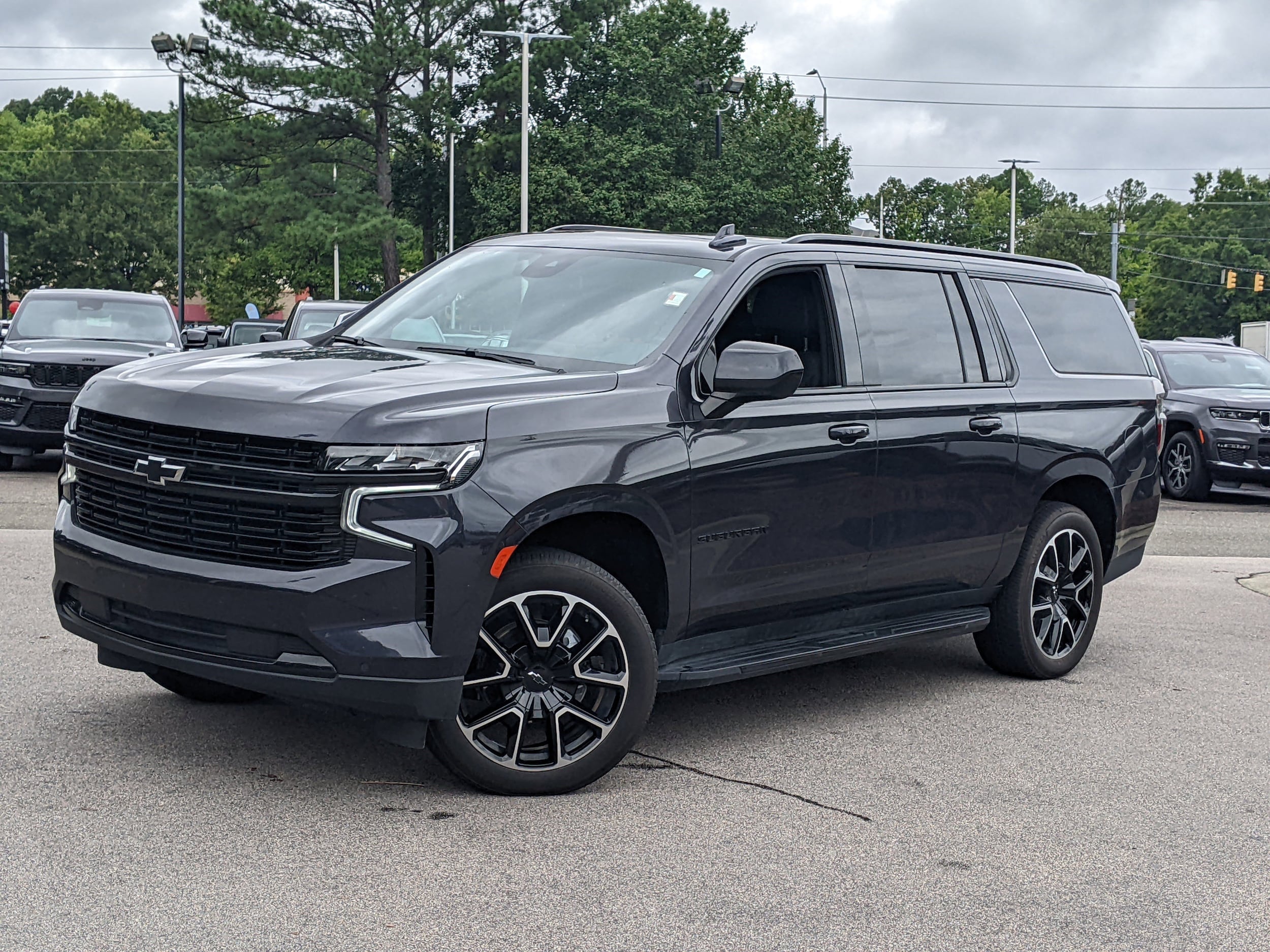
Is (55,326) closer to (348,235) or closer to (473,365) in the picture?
(473,365)

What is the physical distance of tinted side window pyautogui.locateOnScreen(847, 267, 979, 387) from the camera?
6.13 meters

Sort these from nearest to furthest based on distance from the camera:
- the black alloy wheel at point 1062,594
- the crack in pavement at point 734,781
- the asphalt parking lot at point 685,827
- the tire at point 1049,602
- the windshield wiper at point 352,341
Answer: the asphalt parking lot at point 685,827
the crack in pavement at point 734,781
the windshield wiper at point 352,341
the tire at point 1049,602
the black alloy wheel at point 1062,594

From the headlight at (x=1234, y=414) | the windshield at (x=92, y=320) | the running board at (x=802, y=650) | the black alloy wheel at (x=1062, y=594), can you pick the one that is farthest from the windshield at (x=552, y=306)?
the headlight at (x=1234, y=414)

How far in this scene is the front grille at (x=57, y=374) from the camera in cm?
1477

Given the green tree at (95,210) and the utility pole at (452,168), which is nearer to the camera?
the utility pole at (452,168)

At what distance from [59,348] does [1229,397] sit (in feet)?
38.8

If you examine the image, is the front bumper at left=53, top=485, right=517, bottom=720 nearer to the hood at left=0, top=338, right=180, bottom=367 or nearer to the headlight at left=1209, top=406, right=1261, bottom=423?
the hood at left=0, top=338, right=180, bottom=367

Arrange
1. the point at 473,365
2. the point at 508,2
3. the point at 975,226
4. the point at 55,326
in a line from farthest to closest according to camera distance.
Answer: the point at 975,226 < the point at 508,2 < the point at 55,326 < the point at 473,365

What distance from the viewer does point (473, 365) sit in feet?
17.4

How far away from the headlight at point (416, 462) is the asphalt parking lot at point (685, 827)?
3.38 feet

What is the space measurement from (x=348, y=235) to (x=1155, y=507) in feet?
155

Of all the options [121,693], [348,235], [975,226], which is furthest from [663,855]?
[975,226]

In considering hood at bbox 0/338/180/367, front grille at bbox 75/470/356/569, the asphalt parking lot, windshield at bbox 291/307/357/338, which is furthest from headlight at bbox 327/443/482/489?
windshield at bbox 291/307/357/338

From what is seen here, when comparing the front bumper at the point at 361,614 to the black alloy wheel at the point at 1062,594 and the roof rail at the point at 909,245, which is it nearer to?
the roof rail at the point at 909,245
